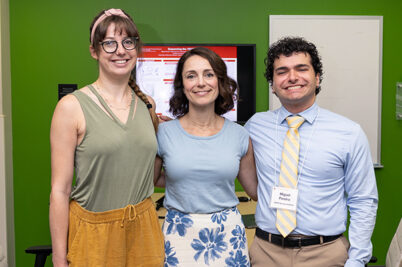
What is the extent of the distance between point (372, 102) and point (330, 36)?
682 mm

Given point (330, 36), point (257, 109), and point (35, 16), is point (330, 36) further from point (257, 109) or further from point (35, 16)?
point (35, 16)

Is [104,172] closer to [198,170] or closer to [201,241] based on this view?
[198,170]

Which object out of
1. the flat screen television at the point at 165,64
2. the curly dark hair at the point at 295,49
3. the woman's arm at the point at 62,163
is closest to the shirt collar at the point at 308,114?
the curly dark hair at the point at 295,49

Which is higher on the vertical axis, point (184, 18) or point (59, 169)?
point (184, 18)

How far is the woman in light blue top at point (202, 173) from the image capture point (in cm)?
152

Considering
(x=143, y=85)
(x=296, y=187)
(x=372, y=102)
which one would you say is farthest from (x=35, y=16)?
(x=372, y=102)

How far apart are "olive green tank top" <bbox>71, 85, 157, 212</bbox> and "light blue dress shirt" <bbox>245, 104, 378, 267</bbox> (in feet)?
1.89

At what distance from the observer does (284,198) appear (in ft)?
5.15

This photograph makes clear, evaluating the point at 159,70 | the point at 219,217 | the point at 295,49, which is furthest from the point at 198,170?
the point at 159,70

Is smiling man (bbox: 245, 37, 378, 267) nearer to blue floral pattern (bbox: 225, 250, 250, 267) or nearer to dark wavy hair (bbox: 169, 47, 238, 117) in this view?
blue floral pattern (bbox: 225, 250, 250, 267)

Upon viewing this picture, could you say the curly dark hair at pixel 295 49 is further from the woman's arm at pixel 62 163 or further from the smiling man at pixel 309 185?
the woman's arm at pixel 62 163

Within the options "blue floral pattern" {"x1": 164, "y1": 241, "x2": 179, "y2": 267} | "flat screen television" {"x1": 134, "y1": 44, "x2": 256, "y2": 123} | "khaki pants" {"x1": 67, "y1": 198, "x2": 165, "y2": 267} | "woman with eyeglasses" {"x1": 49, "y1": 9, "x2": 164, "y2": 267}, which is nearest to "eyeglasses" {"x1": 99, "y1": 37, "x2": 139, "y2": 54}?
"woman with eyeglasses" {"x1": 49, "y1": 9, "x2": 164, "y2": 267}

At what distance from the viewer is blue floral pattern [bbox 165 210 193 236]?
1523mm

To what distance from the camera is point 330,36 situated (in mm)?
3209
